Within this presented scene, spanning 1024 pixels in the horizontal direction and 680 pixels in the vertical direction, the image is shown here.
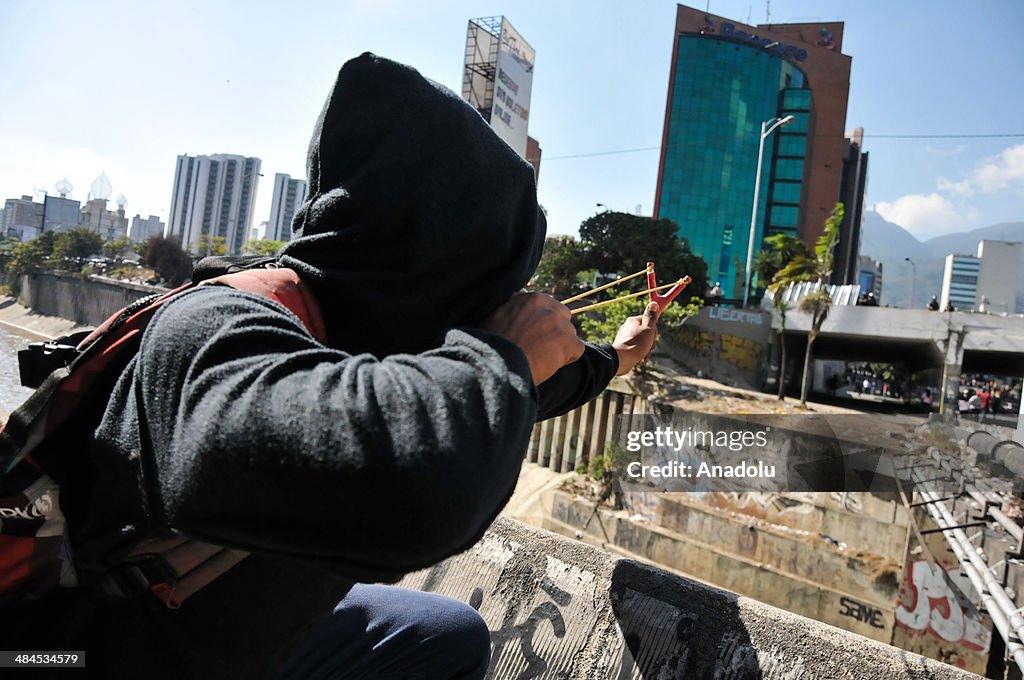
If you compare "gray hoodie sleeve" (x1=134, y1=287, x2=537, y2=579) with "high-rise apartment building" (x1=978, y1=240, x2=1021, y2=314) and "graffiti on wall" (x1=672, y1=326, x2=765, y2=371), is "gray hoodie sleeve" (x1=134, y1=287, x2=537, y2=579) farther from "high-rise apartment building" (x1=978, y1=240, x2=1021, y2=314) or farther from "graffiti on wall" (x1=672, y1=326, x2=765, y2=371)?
"high-rise apartment building" (x1=978, y1=240, x2=1021, y2=314)

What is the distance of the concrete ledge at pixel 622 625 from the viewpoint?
1628 mm

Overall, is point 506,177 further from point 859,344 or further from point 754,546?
point 859,344

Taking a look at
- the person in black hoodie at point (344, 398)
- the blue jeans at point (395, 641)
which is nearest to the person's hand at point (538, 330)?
the person in black hoodie at point (344, 398)

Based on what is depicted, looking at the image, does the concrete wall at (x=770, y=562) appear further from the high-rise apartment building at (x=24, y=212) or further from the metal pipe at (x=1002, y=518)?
the high-rise apartment building at (x=24, y=212)

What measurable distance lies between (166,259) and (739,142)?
147ft

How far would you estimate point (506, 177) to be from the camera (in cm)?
101

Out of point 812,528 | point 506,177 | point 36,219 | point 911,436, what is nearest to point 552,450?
point 812,528

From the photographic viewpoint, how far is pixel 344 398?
656mm

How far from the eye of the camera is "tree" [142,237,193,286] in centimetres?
3838

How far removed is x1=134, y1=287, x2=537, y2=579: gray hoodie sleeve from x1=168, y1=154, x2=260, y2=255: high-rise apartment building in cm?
8296

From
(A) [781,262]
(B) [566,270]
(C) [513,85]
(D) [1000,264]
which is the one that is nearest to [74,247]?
(C) [513,85]

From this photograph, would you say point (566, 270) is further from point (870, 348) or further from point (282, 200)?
point (282, 200)

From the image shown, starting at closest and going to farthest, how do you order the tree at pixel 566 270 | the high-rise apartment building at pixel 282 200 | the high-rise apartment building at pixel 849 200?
the tree at pixel 566 270, the high-rise apartment building at pixel 849 200, the high-rise apartment building at pixel 282 200

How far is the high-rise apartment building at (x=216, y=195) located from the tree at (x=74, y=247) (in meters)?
34.4
